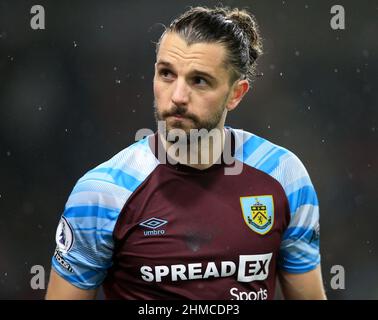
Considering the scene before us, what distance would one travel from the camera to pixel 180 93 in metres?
2.90

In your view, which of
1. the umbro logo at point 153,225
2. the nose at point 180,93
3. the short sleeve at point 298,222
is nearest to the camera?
the nose at point 180,93

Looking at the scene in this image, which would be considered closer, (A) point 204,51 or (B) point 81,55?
(A) point 204,51

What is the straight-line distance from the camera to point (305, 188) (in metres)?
3.21

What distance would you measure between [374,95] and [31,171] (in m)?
2.75

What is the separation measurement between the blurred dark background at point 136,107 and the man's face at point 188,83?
2.57 m

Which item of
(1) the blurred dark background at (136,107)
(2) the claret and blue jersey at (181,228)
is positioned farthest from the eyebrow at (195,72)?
(1) the blurred dark background at (136,107)

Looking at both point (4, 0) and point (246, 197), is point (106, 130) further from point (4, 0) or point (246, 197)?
point (246, 197)

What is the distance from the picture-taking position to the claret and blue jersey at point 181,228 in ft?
9.79

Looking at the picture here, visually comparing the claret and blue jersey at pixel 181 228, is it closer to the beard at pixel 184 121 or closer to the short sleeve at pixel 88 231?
the short sleeve at pixel 88 231

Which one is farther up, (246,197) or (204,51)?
(204,51)

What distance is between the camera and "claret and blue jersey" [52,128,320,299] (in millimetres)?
2984

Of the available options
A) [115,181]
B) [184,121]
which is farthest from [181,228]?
[184,121]

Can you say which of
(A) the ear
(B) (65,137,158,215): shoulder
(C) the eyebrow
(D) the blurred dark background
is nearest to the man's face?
(C) the eyebrow
